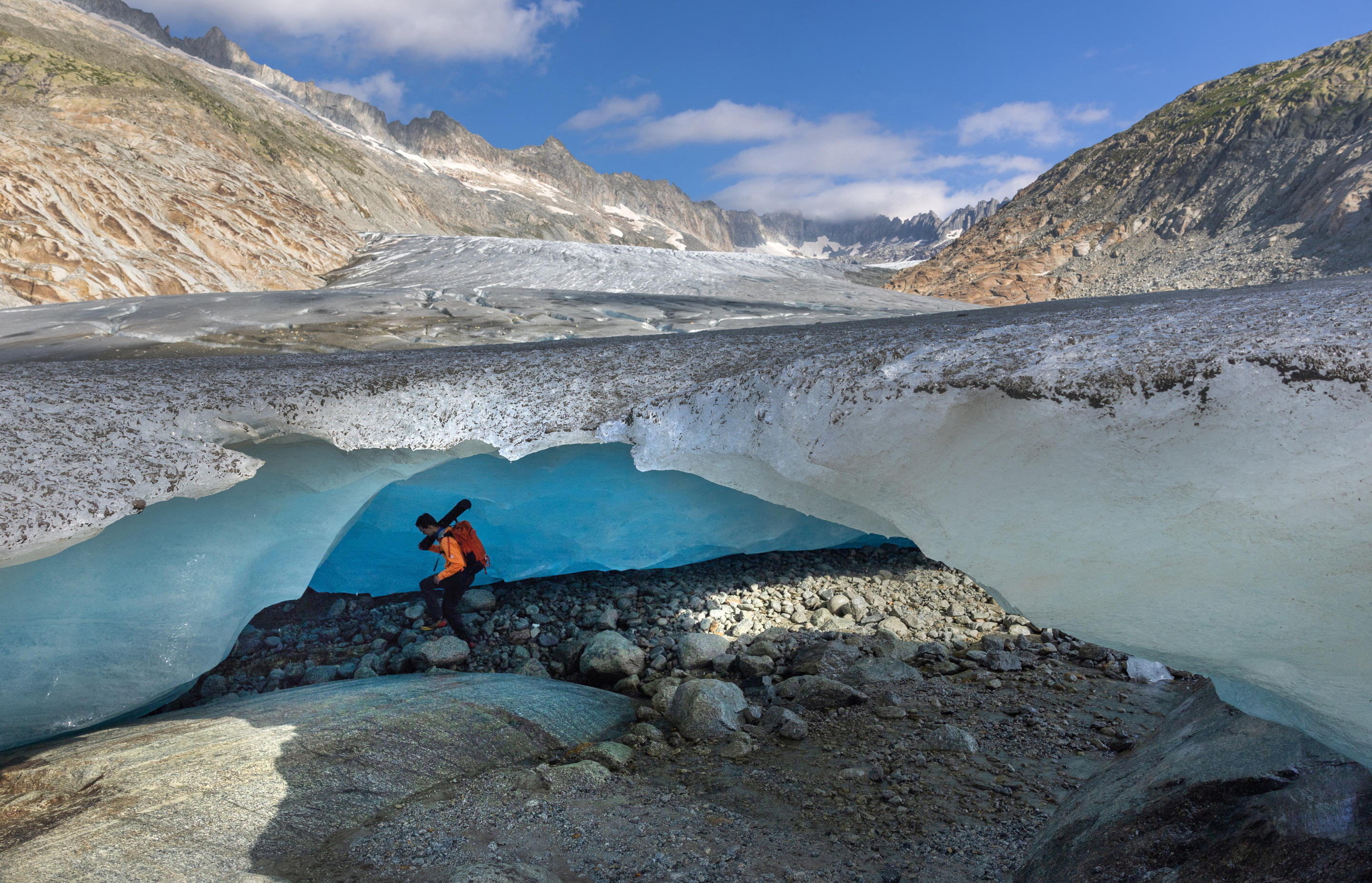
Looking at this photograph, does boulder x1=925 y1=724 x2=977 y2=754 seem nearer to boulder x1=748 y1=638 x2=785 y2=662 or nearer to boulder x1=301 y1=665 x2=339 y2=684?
Answer: boulder x1=748 y1=638 x2=785 y2=662

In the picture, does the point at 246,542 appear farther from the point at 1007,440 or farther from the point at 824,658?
the point at 1007,440

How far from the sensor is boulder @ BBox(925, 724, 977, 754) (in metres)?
3.82

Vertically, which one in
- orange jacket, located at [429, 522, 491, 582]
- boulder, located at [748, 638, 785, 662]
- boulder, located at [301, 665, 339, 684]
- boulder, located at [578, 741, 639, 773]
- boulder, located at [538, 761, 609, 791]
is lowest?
boulder, located at [301, 665, 339, 684]

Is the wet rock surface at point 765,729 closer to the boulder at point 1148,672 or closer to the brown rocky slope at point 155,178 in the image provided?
the boulder at point 1148,672

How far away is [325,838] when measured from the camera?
286 cm

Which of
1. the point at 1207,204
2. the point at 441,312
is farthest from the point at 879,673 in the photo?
the point at 1207,204

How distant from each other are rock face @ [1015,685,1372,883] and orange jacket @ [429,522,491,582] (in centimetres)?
430

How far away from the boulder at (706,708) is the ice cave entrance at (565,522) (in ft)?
4.32

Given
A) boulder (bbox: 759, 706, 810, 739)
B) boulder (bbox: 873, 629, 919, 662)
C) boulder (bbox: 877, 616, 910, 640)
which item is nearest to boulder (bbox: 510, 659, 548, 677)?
boulder (bbox: 759, 706, 810, 739)

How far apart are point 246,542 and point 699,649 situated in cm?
316

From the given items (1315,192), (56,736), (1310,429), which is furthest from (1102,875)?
(1315,192)

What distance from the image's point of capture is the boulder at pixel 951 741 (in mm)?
3820

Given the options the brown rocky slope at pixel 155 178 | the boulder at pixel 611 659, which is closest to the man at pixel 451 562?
the boulder at pixel 611 659

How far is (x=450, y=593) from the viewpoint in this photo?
5.73 metres
